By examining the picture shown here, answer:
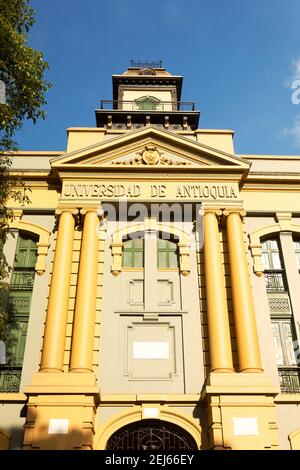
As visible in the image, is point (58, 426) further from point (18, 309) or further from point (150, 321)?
point (18, 309)

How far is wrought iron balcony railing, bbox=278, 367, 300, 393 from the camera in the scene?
13.3 m

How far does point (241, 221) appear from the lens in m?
15.7

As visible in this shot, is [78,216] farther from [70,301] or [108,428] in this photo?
[108,428]

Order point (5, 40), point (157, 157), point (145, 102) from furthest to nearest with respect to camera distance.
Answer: point (145, 102) → point (157, 157) → point (5, 40)

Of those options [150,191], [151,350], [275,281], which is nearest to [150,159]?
[150,191]

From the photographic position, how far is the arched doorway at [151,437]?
12.3 m

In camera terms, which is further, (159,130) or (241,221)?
(159,130)

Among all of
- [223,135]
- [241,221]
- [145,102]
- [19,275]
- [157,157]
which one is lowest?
[19,275]

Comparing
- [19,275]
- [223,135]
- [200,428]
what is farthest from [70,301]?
[223,135]

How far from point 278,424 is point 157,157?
363 inches

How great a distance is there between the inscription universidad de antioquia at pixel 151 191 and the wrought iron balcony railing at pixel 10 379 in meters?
5.68

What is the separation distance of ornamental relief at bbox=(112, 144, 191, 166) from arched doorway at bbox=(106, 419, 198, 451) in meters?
8.33

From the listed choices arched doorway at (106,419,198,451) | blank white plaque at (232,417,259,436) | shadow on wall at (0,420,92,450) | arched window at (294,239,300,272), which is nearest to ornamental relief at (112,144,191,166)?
arched window at (294,239,300,272)

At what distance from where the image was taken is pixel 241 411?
11859mm
